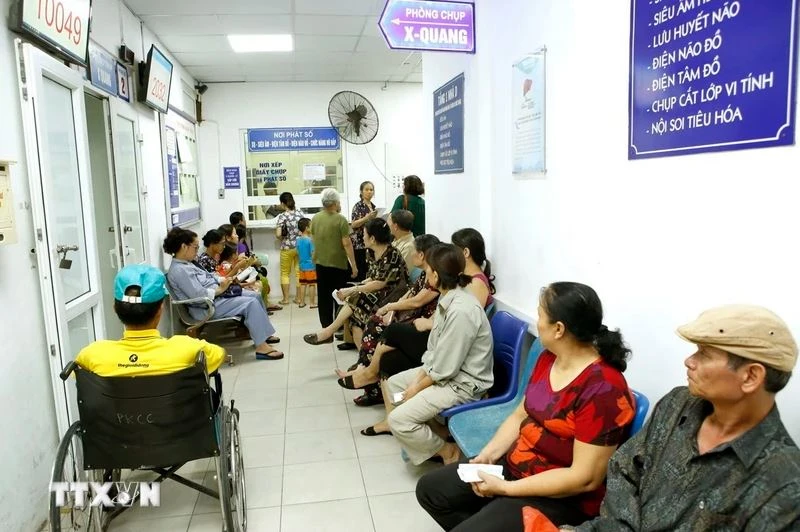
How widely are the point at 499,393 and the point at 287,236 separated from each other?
4.71 metres

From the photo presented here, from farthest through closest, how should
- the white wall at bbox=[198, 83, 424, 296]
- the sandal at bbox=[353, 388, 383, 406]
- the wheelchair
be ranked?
the white wall at bbox=[198, 83, 424, 296], the sandal at bbox=[353, 388, 383, 406], the wheelchair

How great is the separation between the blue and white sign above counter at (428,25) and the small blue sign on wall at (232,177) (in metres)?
4.94

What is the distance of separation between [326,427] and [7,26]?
8.18ft

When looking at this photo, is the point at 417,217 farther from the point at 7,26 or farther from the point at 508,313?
the point at 7,26

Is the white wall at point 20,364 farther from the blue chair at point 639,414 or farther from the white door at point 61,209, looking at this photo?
the blue chair at point 639,414

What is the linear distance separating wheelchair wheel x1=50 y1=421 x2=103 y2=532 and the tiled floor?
176 millimetres

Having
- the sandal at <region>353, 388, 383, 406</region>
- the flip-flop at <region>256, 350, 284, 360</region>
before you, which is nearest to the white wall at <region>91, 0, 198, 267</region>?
the flip-flop at <region>256, 350, 284, 360</region>

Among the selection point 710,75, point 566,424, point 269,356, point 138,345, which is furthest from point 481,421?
point 269,356

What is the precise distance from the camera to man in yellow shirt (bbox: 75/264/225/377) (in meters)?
1.97

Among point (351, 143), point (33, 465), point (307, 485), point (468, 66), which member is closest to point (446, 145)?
point (468, 66)

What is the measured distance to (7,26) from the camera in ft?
7.51

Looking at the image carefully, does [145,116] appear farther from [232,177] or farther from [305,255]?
[232,177]

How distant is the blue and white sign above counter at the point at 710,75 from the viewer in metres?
1.30

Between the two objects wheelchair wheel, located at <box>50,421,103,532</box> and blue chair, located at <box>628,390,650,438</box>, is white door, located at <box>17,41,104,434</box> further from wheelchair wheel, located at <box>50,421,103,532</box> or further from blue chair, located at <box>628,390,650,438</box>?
blue chair, located at <box>628,390,650,438</box>
